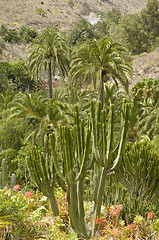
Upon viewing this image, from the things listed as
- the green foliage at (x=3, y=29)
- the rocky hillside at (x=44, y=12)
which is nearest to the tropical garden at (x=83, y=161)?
the green foliage at (x=3, y=29)

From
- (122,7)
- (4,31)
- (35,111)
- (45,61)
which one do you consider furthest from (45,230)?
(122,7)

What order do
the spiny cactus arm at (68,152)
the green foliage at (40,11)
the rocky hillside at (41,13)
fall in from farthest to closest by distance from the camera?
the green foliage at (40,11) < the rocky hillside at (41,13) < the spiny cactus arm at (68,152)

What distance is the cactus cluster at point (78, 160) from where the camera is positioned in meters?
3.82

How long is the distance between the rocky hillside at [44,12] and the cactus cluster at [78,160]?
166 feet

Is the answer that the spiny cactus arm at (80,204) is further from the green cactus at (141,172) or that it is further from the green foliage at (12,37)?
the green foliage at (12,37)

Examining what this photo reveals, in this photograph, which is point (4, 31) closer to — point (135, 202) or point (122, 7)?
point (135, 202)

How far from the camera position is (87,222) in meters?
4.80

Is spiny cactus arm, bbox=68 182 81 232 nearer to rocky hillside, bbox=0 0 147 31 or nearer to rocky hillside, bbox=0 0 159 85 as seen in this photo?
rocky hillside, bbox=0 0 159 85

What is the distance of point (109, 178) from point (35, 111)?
5422 millimetres

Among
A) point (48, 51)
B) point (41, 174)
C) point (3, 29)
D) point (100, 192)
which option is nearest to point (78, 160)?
point (41, 174)

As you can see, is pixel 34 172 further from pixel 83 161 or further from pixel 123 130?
pixel 123 130

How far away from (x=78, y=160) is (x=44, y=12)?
62.3m

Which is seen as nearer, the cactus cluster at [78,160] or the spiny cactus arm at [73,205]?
the cactus cluster at [78,160]

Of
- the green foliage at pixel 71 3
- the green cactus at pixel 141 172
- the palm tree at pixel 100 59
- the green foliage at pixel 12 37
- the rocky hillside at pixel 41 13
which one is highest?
the green foliage at pixel 71 3
